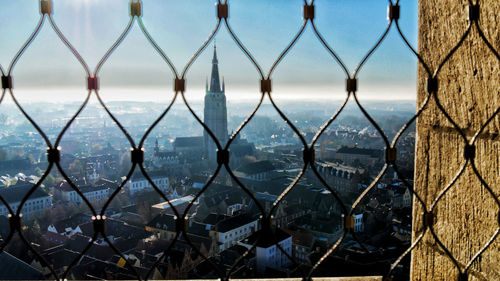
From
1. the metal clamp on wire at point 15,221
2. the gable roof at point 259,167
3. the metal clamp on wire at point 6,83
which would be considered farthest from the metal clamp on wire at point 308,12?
the gable roof at point 259,167

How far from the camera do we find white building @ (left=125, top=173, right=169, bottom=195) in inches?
946

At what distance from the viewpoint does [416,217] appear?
1.42 m

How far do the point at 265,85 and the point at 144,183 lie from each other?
25965 mm

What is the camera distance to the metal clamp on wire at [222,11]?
115cm

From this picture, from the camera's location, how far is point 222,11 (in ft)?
3.79

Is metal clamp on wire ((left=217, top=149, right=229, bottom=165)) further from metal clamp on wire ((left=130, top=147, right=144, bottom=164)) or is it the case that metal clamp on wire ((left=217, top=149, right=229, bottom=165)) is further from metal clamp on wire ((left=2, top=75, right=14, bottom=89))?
metal clamp on wire ((left=2, top=75, right=14, bottom=89))

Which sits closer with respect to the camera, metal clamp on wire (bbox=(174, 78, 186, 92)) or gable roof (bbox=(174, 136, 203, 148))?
metal clamp on wire (bbox=(174, 78, 186, 92))

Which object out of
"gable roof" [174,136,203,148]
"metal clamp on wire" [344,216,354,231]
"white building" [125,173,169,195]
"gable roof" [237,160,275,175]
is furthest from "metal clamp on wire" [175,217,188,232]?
"gable roof" [174,136,203,148]

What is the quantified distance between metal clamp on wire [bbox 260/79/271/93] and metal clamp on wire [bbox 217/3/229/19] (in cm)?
19

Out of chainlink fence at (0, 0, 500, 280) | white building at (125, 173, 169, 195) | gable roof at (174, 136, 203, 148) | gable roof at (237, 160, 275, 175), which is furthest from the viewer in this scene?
gable roof at (174, 136, 203, 148)

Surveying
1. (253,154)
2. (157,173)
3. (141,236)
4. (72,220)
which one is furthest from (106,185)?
(253,154)

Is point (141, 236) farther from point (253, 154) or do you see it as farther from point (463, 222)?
point (253, 154)

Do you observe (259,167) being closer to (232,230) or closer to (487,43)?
(232,230)

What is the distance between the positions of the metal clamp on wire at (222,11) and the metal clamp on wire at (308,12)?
0.68ft
